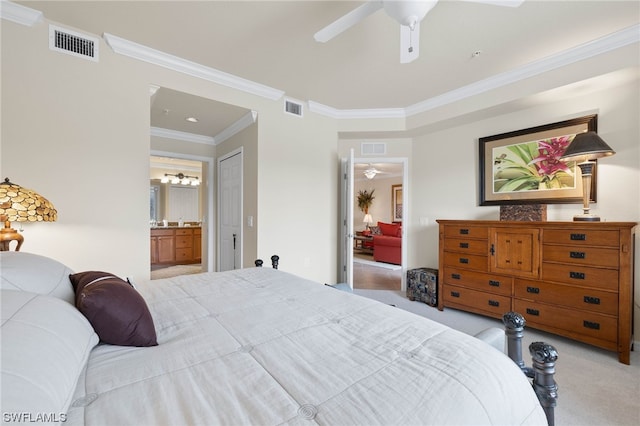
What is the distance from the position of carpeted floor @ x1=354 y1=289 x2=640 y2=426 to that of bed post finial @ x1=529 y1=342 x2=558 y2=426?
1103 millimetres

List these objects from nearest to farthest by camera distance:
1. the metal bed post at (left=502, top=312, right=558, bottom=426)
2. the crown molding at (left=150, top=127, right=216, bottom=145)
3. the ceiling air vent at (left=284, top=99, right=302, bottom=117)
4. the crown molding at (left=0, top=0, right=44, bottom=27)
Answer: the metal bed post at (left=502, top=312, right=558, bottom=426), the crown molding at (left=0, top=0, right=44, bottom=27), the ceiling air vent at (left=284, top=99, right=302, bottom=117), the crown molding at (left=150, top=127, right=216, bottom=145)

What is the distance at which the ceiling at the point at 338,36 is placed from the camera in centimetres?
206

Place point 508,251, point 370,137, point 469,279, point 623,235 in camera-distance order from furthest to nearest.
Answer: point 370,137 → point 469,279 → point 508,251 → point 623,235

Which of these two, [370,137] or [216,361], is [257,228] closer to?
[370,137]

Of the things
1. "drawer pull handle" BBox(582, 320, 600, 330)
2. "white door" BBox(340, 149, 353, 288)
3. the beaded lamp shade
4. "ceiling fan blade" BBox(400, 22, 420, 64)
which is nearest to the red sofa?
"white door" BBox(340, 149, 353, 288)

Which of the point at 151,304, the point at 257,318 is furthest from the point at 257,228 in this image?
the point at 257,318

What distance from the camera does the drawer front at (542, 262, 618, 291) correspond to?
2248mm

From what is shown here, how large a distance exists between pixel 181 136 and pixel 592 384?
536cm

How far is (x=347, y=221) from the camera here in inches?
155

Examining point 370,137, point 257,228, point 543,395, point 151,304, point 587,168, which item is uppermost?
point 370,137

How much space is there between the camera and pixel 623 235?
2.19 meters

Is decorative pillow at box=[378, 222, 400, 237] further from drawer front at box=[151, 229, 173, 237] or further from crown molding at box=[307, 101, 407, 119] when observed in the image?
drawer front at box=[151, 229, 173, 237]

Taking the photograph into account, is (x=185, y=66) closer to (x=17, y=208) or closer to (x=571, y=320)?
(x=17, y=208)

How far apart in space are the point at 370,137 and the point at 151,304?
12.4 ft
